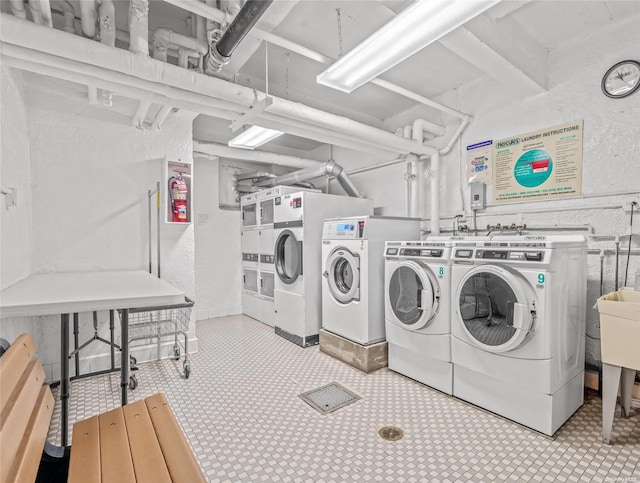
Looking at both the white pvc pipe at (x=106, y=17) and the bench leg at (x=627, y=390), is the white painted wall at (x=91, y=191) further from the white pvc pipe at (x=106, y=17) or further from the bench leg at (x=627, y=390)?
the bench leg at (x=627, y=390)

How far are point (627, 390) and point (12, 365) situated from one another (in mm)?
3487

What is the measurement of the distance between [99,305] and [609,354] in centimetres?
288

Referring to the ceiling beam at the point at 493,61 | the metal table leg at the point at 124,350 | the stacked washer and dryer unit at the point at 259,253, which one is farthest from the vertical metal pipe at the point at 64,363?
the stacked washer and dryer unit at the point at 259,253

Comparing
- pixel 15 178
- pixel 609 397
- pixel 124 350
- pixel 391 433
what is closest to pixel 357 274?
pixel 391 433

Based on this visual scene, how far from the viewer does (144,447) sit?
1243 millimetres

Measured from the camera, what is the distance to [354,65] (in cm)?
225

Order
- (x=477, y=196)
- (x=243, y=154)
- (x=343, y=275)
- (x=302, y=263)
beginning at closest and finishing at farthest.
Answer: (x=477, y=196)
(x=343, y=275)
(x=302, y=263)
(x=243, y=154)

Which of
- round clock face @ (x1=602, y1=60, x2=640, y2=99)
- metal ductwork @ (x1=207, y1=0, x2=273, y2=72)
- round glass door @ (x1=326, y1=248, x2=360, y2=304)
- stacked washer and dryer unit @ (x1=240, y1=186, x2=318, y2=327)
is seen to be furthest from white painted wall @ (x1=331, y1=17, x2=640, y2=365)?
metal ductwork @ (x1=207, y1=0, x2=273, y2=72)

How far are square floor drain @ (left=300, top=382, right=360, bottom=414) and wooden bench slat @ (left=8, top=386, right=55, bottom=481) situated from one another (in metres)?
1.70

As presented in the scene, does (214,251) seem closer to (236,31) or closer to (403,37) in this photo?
(236,31)

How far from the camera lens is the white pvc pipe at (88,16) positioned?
6.37 ft

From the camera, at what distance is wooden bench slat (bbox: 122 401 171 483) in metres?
1.10

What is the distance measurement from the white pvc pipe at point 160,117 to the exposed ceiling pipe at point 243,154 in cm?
121

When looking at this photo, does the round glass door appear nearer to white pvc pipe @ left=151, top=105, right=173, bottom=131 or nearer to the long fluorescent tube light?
the long fluorescent tube light
